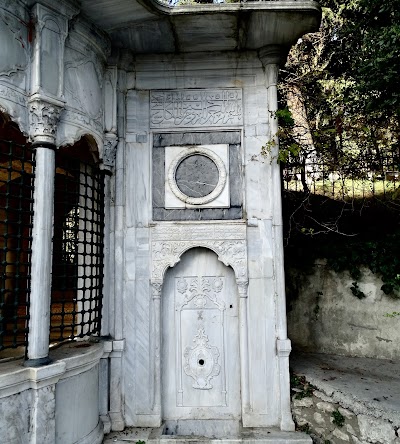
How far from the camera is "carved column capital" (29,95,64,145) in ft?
12.0

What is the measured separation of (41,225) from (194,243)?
1.93 meters

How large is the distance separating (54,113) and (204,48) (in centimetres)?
235

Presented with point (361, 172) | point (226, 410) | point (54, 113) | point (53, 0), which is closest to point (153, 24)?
point (53, 0)

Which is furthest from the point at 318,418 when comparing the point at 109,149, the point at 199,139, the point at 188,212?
the point at 109,149

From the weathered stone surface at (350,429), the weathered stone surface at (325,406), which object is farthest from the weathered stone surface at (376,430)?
the weathered stone surface at (325,406)

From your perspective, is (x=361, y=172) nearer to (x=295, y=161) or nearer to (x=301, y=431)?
(x=295, y=161)

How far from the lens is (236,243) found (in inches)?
189

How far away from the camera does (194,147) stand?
197 inches

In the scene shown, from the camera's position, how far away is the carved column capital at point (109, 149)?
187 inches

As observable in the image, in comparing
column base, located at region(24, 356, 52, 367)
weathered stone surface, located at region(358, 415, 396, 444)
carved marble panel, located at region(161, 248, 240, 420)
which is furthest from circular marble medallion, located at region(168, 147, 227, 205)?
weathered stone surface, located at region(358, 415, 396, 444)

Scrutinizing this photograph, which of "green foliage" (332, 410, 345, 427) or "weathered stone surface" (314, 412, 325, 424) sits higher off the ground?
"green foliage" (332, 410, 345, 427)

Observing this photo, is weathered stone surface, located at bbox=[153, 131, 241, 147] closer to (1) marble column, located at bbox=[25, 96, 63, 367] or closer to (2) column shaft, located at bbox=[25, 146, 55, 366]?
(1) marble column, located at bbox=[25, 96, 63, 367]

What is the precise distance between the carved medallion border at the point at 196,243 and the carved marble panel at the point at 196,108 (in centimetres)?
144

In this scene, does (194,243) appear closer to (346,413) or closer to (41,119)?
(41,119)
